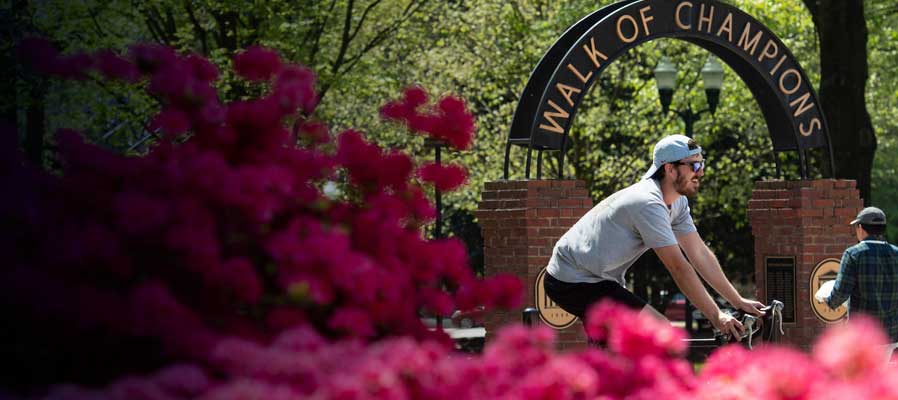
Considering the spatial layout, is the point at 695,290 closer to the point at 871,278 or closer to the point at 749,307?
the point at 749,307

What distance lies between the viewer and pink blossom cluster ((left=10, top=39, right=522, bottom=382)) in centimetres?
282

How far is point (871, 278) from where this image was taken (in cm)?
802

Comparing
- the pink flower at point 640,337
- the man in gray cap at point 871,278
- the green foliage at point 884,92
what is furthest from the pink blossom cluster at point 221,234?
the green foliage at point 884,92

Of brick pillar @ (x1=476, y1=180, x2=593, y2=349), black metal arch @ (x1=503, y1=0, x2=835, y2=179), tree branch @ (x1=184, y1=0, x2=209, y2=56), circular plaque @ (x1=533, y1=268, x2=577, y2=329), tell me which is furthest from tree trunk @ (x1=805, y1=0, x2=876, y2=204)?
tree branch @ (x1=184, y1=0, x2=209, y2=56)

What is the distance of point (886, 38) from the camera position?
72.8ft

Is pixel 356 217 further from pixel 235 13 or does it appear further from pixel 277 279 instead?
pixel 235 13

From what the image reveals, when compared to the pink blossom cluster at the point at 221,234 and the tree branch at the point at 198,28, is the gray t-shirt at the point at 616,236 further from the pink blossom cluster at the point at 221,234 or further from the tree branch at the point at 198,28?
the tree branch at the point at 198,28

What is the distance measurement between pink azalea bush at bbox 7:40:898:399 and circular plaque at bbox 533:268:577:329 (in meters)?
6.36

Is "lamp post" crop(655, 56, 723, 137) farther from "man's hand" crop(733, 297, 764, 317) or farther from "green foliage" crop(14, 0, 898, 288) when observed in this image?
"man's hand" crop(733, 297, 764, 317)

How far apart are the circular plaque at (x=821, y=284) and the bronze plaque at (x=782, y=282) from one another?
0.20m

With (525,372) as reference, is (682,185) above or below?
above

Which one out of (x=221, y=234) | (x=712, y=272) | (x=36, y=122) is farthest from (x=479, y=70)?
(x=221, y=234)

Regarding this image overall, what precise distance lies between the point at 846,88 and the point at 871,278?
24.2 ft

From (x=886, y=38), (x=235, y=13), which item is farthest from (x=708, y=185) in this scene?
(x=235, y=13)
